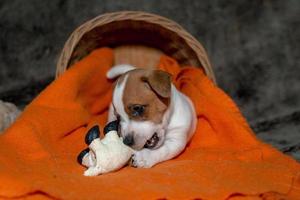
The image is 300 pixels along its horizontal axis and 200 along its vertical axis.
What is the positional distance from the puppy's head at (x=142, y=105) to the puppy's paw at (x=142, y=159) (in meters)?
0.03

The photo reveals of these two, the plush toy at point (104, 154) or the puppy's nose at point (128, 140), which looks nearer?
the plush toy at point (104, 154)

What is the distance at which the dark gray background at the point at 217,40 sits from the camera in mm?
2994

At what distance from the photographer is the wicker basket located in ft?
8.54

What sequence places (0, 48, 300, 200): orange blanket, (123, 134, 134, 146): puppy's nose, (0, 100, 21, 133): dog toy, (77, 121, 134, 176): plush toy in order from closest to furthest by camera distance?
(0, 48, 300, 200): orange blanket, (77, 121, 134, 176): plush toy, (123, 134, 134, 146): puppy's nose, (0, 100, 21, 133): dog toy

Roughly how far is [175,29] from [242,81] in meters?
0.60

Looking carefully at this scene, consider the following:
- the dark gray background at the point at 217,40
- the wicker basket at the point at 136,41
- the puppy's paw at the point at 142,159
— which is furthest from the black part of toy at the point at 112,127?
the dark gray background at the point at 217,40

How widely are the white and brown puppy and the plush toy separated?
52 millimetres

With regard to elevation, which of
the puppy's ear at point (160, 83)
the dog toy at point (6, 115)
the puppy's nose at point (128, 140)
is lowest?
the dog toy at point (6, 115)

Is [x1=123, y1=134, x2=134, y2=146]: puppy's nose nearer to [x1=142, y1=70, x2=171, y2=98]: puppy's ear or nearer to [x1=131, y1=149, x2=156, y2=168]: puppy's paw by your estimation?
[x1=131, y1=149, x2=156, y2=168]: puppy's paw

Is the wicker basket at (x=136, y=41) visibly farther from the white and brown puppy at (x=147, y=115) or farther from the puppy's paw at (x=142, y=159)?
the puppy's paw at (x=142, y=159)

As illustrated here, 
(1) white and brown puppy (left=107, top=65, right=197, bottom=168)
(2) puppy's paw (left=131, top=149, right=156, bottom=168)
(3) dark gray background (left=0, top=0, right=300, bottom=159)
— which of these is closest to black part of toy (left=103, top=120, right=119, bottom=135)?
(1) white and brown puppy (left=107, top=65, right=197, bottom=168)

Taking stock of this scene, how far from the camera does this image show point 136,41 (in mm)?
2947

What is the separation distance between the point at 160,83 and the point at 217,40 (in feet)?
3.52

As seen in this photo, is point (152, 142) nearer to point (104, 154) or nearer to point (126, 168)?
point (126, 168)
